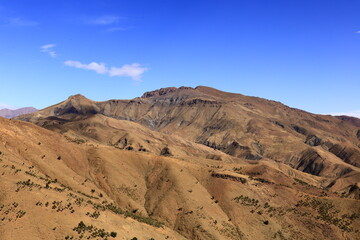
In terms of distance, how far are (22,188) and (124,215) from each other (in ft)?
55.7

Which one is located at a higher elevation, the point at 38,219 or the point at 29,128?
the point at 29,128

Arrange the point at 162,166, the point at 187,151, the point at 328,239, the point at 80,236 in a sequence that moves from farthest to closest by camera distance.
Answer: the point at 187,151, the point at 162,166, the point at 328,239, the point at 80,236

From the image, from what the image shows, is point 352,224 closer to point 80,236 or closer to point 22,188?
point 80,236

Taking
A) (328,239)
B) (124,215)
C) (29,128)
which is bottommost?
(328,239)

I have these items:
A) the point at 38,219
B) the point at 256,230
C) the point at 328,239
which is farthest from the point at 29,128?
the point at 328,239

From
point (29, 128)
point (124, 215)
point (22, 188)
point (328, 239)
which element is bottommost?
point (328, 239)

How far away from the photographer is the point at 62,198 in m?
50.6

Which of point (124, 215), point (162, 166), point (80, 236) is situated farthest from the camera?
point (162, 166)

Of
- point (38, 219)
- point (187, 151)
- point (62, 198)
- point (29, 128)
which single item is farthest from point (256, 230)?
point (187, 151)

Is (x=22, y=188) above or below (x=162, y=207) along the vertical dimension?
above

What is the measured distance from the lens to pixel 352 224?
70438mm

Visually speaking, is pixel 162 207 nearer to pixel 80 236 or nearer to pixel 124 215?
pixel 124 215

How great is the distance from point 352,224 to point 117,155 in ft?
191

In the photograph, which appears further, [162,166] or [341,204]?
[162,166]
